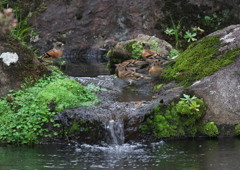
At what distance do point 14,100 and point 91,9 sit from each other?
1117 cm

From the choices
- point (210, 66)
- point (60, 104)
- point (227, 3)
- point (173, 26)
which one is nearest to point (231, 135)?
point (210, 66)

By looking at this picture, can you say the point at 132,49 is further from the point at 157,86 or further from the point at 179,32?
the point at 157,86

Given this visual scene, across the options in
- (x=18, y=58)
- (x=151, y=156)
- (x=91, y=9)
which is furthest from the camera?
(x=91, y=9)

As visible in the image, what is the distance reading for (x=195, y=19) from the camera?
18688mm

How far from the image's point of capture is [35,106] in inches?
345

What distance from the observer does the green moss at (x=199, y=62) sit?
1016cm

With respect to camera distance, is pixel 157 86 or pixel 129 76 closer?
pixel 157 86

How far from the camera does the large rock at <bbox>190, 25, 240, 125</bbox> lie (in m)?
8.98

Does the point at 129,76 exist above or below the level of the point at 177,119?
above

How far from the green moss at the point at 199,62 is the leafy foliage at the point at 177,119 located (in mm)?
1444

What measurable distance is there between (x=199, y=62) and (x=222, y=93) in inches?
72.5

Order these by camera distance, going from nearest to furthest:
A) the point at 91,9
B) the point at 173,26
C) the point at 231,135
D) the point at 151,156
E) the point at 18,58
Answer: the point at 151,156
the point at 231,135
the point at 18,58
the point at 173,26
the point at 91,9

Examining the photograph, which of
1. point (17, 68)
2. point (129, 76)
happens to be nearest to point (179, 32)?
point (129, 76)

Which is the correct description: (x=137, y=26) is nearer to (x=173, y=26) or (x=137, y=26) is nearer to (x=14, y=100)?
(x=173, y=26)
